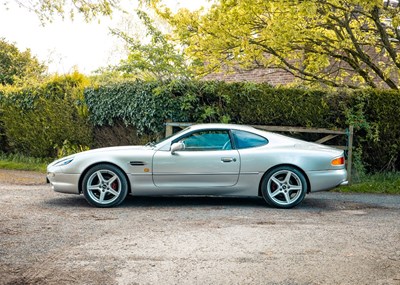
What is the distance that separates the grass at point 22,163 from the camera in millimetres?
15461

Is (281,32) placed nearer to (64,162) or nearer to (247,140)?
(247,140)

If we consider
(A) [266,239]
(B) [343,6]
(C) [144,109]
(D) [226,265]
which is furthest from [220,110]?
(D) [226,265]

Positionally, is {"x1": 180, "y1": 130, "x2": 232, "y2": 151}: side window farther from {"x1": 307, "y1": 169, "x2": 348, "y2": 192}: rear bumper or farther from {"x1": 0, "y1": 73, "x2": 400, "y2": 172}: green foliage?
{"x1": 0, "y1": 73, "x2": 400, "y2": 172}: green foliage

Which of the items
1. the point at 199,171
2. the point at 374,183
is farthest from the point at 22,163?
the point at 374,183

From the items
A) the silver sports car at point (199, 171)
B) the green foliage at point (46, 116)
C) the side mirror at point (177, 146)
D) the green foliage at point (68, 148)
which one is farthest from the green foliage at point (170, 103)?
the side mirror at point (177, 146)

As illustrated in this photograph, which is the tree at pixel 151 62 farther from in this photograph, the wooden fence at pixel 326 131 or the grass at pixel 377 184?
the grass at pixel 377 184

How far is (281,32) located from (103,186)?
6808mm

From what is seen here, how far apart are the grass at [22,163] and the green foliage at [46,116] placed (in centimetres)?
28

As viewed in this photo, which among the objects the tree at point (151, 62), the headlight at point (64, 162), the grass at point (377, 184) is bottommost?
the grass at point (377, 184)

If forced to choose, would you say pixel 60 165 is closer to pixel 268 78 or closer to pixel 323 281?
pixel 323 281

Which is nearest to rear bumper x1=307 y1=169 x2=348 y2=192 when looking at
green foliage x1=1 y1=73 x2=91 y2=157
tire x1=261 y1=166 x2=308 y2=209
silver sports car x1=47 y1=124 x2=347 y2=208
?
silver sports car x1=47 y1=124 x2=347 y2=208

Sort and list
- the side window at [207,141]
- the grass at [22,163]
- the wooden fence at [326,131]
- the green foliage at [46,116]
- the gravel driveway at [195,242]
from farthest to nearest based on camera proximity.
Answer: the green foliage at [46,116]
the grass at [22,163]
the wooden fence at [326,131]
the side window at [207,141]
the gravel driveway at [195,242]

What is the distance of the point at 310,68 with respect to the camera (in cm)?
1706

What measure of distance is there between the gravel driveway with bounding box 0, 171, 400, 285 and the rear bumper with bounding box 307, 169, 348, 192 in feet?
1.27
